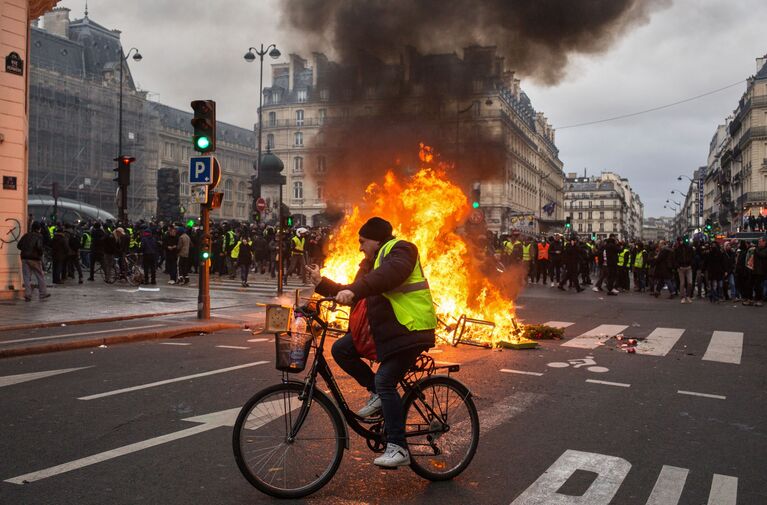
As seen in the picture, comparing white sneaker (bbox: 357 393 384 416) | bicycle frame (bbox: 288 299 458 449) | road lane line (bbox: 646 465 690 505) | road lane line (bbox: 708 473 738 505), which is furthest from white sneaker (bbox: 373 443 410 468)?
road lane line (bbox: 708 473 738 505)

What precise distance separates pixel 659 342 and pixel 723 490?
687cm

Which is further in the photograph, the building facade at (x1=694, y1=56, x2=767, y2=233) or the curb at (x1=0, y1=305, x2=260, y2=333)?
the building facade at (x1=694, y1=56, x2=767, y2=233)

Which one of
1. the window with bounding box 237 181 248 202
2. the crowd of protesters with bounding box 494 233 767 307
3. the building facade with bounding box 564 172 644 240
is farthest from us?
the building facade with bounding box 564 172 644 240

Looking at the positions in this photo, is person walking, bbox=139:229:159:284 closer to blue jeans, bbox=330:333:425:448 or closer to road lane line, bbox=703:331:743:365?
road lane line, bbox=703:331:743:365

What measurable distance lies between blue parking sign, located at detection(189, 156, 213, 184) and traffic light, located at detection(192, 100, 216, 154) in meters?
0.23

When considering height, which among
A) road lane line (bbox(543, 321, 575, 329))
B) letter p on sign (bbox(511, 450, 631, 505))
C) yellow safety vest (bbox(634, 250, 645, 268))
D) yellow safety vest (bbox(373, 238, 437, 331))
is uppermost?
yellow safety vest (bbox(634, 250, 645, 268))

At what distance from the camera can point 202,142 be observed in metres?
12.6

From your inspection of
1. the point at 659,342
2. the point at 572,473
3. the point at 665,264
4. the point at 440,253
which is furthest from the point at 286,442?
the point at 665,264

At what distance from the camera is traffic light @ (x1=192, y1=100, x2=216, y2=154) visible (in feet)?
41.1

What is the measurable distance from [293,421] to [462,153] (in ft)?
41.4

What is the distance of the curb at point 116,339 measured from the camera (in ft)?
28.6

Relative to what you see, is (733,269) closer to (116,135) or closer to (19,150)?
(19,150)

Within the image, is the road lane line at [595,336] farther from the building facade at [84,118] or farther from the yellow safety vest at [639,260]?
the building facade at [84,118]

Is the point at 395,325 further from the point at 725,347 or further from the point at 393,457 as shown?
the point at 725,347
